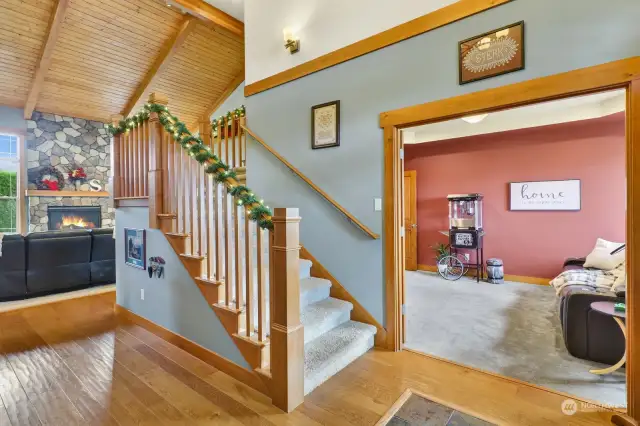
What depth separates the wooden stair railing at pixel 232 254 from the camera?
2.02 m

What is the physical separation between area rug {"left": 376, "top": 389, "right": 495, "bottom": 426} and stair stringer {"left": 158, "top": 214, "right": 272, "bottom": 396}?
2.69 ft

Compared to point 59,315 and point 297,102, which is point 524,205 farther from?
point 59,315

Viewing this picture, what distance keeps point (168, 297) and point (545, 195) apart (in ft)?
19.0

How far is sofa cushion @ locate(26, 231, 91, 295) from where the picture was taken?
14.2ft

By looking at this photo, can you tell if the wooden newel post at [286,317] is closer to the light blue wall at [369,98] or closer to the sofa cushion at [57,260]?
the light blue wall at [369,98]

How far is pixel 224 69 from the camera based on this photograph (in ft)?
25.0

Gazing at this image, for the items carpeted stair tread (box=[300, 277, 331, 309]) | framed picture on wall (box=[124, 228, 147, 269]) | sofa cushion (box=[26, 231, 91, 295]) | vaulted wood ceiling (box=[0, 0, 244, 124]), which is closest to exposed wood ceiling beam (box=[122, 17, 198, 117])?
vaulted wood ceiling (box=[0, 0, 244, 124])

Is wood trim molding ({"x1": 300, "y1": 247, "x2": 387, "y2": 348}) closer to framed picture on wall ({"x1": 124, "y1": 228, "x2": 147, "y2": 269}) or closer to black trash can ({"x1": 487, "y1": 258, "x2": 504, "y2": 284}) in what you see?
framed picture on wall ({"x1": 124, "y1": 228, "x2": 147, "y2": 269})

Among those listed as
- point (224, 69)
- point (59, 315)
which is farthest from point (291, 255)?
point (224, 69)

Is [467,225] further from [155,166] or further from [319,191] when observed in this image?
[155,166]

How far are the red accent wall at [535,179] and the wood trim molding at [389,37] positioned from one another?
3772 millimetres

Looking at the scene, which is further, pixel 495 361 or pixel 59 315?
pixel 59 315

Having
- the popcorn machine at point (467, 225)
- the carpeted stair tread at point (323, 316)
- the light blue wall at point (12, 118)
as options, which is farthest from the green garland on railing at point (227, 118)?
the light blue wall at point (12, 118)

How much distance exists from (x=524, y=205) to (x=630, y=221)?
3.95m
